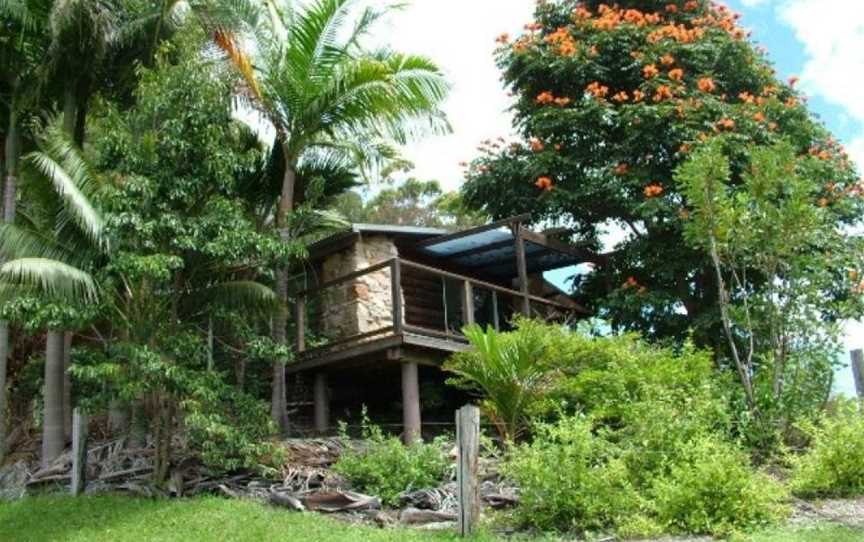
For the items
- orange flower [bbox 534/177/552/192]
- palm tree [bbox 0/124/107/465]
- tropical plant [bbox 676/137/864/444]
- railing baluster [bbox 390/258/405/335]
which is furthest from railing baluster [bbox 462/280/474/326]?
palm tree [bbox 0/124/107/465]

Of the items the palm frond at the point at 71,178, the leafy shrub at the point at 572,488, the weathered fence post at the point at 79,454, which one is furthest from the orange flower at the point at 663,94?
the weathered fence post at the point at 79,454

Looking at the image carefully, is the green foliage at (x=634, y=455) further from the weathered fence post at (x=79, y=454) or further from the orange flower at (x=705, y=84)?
the orange flower at (x=705, y=84)

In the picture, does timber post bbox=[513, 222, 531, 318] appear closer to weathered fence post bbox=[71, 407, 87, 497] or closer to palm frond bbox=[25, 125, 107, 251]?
palm frond bbox=[25, 125, 107, 251]

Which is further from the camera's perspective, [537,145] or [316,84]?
[537,145]

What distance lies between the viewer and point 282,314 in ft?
41.1

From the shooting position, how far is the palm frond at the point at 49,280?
1009 centimetres

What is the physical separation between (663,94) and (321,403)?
8.01 m

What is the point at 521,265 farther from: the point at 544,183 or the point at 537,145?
the point at 537,145

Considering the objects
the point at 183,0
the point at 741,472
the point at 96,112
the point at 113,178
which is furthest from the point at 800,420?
the point at 96,112

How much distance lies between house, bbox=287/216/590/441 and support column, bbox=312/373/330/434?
2cm

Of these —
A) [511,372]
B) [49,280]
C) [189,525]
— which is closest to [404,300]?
[511,372]

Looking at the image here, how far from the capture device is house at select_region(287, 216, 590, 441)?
1272 centimetres

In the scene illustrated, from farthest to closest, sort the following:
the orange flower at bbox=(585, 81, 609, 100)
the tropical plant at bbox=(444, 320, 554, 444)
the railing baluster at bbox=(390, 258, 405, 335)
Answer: the orange flower at bbox=(585, 81, 609, 100)
the railing baluster at bbox=(390, 258, 405, 335)
the tropical plant at bbox=(444, 320, 554, 444)

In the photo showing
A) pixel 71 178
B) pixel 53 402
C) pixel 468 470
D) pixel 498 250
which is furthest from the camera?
pixel 498 250
